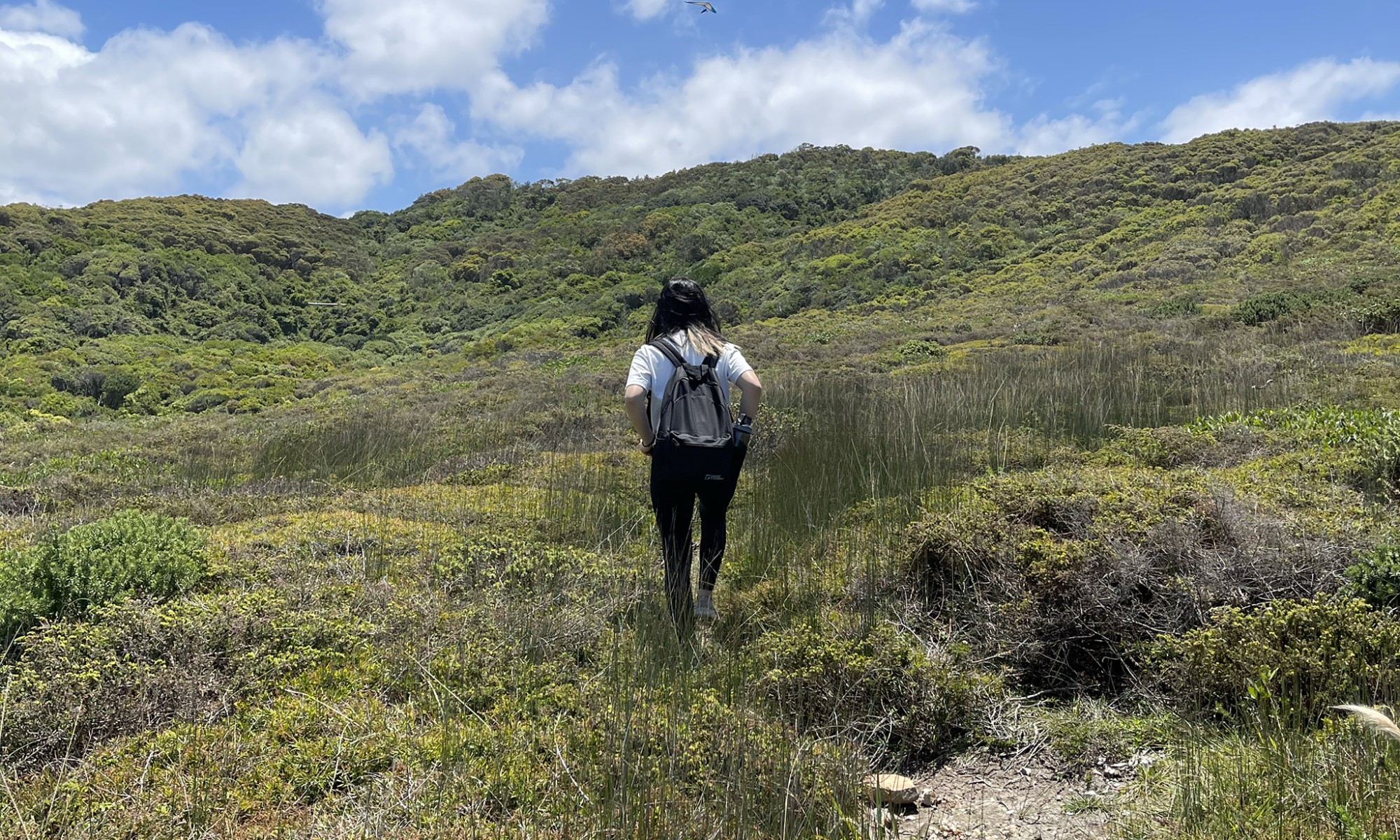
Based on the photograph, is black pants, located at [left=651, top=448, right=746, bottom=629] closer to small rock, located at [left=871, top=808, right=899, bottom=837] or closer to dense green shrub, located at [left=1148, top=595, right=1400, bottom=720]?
small rock, located at [left=871, top=808, right=899, bottom=837]

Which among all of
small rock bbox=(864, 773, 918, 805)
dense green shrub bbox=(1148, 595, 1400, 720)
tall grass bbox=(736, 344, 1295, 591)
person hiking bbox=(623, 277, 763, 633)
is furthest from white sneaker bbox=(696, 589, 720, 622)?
dense green shrub bbox=(1148, 595, 1400, 720)

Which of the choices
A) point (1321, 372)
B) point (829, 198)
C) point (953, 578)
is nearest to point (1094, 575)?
point (953, 578)

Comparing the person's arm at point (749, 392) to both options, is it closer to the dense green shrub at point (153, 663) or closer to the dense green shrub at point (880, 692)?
the dense green shrub at point (880, 692)

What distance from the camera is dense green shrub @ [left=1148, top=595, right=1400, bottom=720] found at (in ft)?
8.24

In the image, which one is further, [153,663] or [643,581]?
[643,581]

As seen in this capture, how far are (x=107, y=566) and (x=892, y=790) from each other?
3.49 metres

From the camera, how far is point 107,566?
3.59 metres

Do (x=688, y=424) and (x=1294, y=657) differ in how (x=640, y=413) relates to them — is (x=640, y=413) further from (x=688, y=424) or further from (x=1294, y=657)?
(x=1294, y=657)

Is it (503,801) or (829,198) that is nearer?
(503,801)

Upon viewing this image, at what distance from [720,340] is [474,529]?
2515mm

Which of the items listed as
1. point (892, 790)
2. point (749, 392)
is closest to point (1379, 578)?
point (892, 790)

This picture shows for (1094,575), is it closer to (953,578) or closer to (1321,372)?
(953,578)

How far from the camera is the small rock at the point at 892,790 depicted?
7.68ft

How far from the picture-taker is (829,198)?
5028cm
